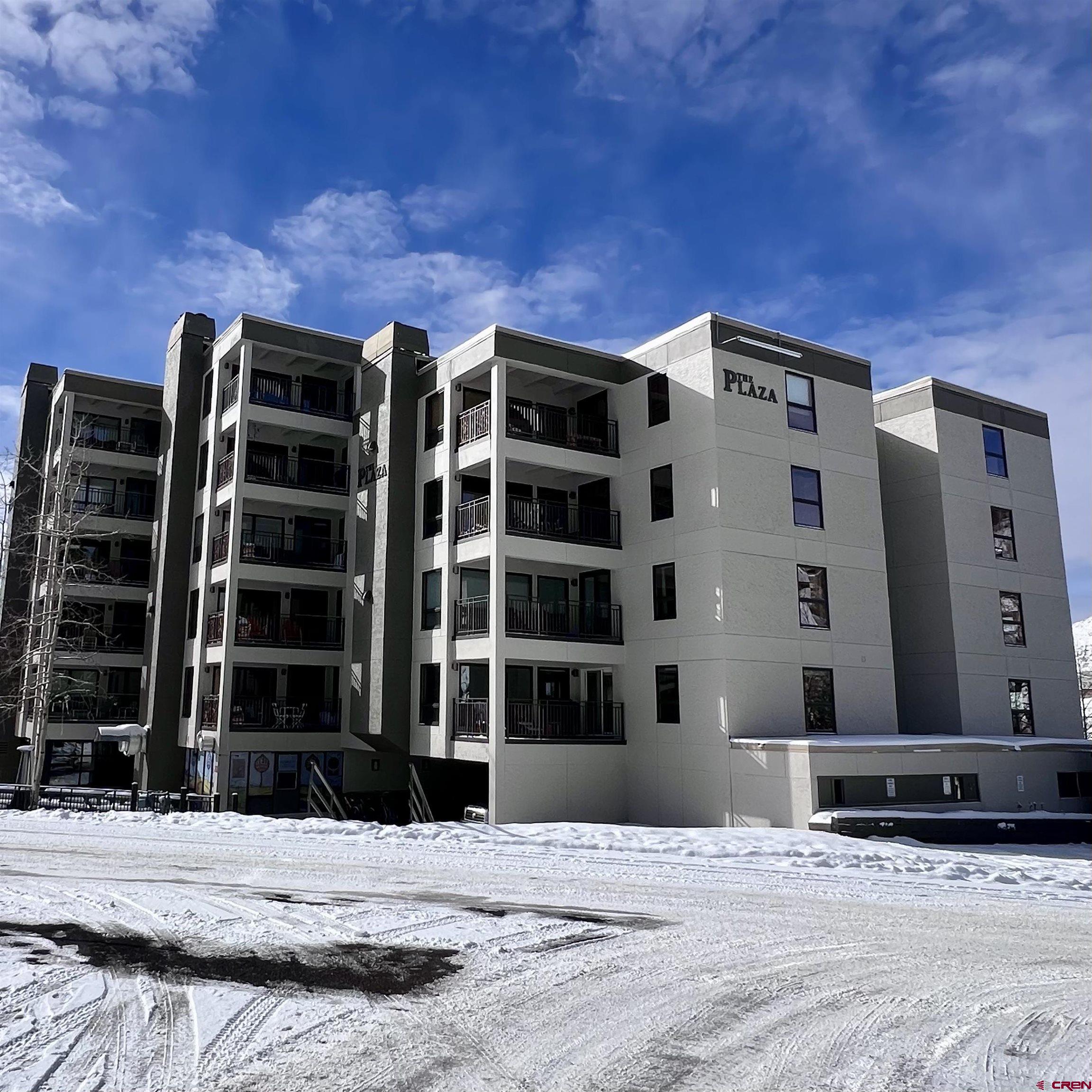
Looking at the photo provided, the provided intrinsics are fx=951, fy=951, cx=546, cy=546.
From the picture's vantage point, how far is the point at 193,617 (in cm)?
3378

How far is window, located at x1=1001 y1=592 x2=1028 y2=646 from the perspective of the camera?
30812mm

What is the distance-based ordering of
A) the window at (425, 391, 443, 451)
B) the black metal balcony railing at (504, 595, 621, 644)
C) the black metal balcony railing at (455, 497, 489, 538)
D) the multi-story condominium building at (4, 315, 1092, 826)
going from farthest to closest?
1. the window at (425, 391, 443, 451)
2. the black metal balcony railing at (455, 497, 489, 538)
3. the black metal balcony railing at (504, 595, 621, 644)
4. the multi-story condominium building at (4, 315, 1092, 826)

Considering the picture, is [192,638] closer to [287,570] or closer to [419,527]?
[287,570]

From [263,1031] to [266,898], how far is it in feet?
17.0

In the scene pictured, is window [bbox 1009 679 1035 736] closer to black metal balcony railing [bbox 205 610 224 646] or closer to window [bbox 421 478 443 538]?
window [bbox 421 478 443 538]

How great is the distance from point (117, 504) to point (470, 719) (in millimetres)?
21443

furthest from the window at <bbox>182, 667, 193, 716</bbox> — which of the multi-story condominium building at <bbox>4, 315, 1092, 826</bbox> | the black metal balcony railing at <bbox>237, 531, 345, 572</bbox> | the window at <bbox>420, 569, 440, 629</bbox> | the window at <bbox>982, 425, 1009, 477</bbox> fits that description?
the window at <bbox>982, 425, 1009, 477</bbox>

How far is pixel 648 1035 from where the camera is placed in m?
7.66

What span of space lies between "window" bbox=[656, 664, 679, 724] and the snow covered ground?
9.00 m

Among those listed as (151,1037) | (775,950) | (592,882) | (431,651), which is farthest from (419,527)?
(151,1037)

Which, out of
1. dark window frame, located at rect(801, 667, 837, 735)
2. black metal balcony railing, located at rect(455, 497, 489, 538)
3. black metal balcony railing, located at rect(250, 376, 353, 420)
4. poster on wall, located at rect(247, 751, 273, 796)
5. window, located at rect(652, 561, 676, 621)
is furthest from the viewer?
black metal balcony railing, located at rect(250, 376, 353, 420)

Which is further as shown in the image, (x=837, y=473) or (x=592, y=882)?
(x=837, y=473)

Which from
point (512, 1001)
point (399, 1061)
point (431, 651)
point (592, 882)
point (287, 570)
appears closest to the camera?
point (399, 1061)

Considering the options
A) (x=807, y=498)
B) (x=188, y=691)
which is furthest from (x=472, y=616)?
(x=188, y=691)
